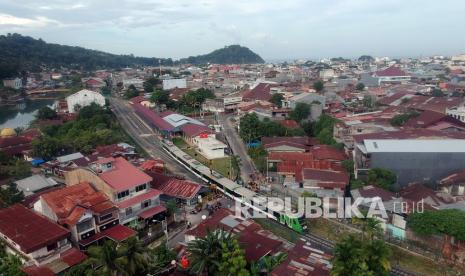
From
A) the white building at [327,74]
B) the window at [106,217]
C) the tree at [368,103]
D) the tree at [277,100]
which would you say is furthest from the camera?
the white building at [327,74]

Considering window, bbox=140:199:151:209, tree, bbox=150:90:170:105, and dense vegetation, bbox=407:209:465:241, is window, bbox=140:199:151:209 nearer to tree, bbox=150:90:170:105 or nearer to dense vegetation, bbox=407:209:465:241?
dense vegetation, bbox=407:209:465:241

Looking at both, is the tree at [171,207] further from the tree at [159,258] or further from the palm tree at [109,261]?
the palm tree at [109,261]

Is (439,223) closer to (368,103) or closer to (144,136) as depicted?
(144,136)

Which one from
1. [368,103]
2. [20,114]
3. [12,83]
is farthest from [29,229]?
[12,83]

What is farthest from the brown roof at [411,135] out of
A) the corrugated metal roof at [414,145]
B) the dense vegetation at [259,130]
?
the dense vegetation at [259,130]

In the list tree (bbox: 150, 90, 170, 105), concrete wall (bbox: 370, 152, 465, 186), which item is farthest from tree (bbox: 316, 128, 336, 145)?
tree (bbox: 150, 90, 170, 105)

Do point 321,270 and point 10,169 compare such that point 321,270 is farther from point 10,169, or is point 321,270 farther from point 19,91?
point 19,91

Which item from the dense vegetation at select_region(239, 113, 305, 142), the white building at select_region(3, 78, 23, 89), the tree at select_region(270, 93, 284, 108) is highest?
the white building at select_region(3, 78, 23, 89)

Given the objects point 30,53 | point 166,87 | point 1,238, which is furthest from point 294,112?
point 30,53
